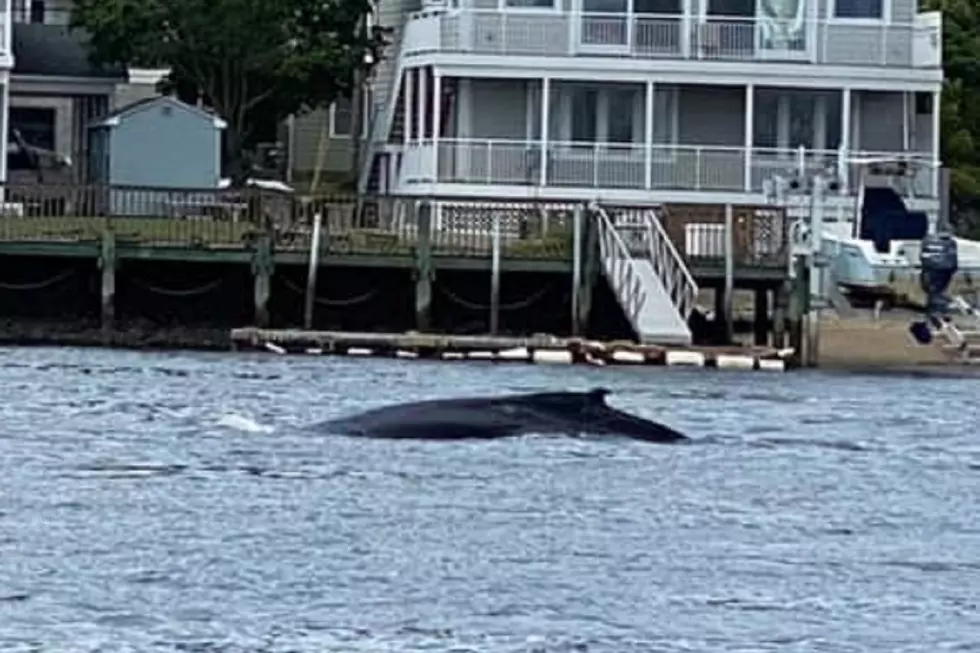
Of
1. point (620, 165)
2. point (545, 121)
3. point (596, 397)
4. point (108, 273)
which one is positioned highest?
point (545, 121)

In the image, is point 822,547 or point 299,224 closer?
point 822,547

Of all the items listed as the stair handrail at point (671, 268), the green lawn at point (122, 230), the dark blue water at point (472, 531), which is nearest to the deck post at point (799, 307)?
the stair handrail at point (671, 268)

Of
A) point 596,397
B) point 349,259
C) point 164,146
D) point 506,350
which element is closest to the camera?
point 596,397

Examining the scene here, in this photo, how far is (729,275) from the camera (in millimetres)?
60812

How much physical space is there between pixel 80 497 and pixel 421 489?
3489mm

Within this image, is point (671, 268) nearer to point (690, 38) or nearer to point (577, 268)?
point (577, 268)

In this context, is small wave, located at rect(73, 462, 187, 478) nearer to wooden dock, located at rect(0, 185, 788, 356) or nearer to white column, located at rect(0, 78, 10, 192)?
wooden dock, located at rect(0, 185, 788, 356)

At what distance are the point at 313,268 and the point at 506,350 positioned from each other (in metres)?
4.08

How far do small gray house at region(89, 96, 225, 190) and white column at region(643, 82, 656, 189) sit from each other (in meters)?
9.10

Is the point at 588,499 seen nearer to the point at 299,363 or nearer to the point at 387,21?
the point at 299,363

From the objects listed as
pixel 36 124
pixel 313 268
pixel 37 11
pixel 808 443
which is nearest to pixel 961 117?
pixel 36 124

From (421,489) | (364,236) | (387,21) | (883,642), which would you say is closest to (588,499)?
(421,489)

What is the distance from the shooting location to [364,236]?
202 ft

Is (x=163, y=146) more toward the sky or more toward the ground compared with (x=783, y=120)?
more toward the ground
